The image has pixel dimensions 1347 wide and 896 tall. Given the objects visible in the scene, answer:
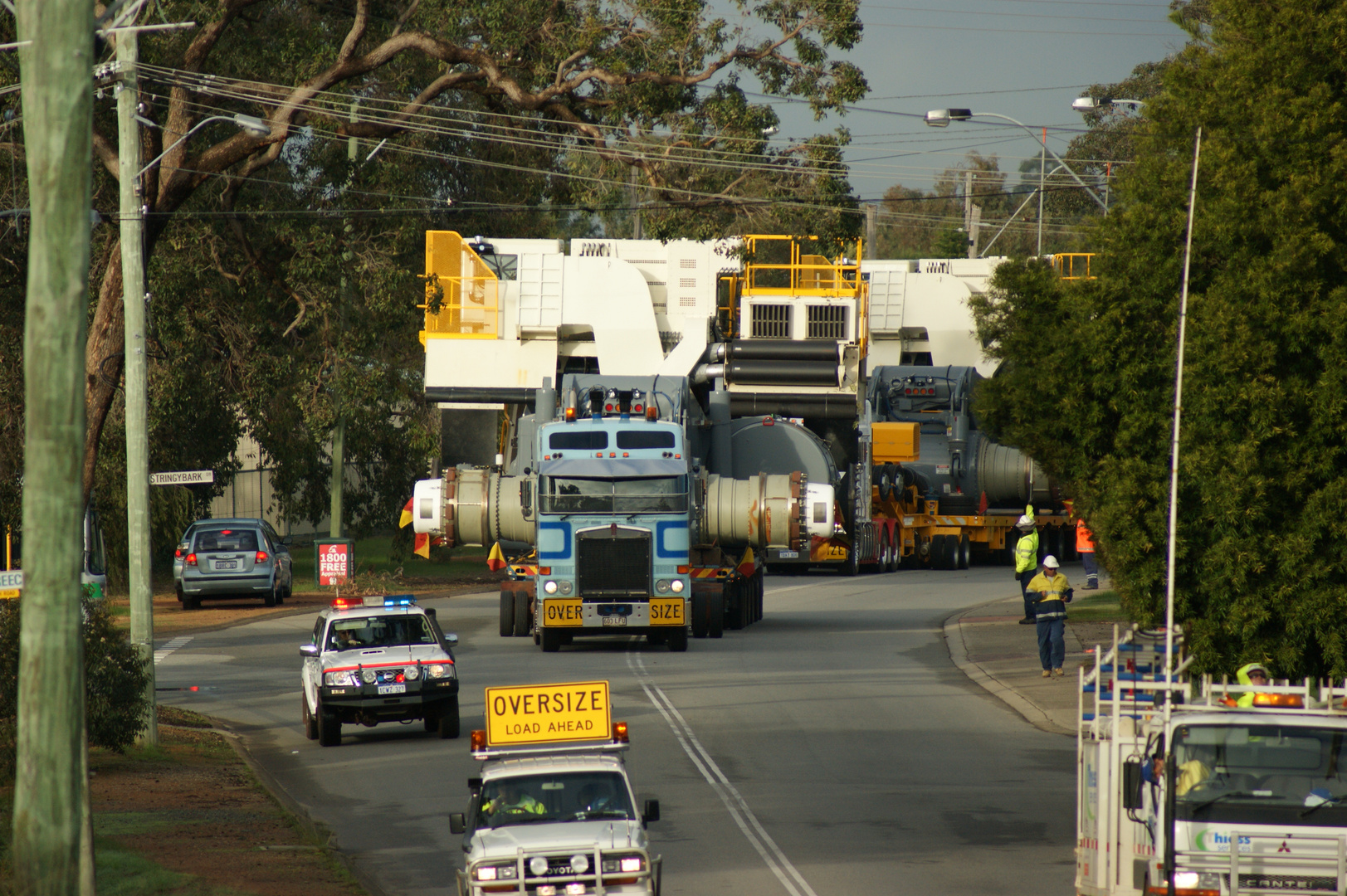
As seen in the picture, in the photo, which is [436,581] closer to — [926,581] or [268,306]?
[268,306]

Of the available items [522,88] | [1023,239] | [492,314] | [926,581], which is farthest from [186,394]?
[1023,239]

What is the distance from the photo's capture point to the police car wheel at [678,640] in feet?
82.9

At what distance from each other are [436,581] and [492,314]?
1156 cm

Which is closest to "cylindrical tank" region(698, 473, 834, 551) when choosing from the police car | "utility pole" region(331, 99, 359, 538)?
the police car

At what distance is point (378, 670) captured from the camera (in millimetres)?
17406

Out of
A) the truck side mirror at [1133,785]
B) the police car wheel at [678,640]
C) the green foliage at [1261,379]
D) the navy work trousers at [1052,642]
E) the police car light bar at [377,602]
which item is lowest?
the police car wheel at [678,640]

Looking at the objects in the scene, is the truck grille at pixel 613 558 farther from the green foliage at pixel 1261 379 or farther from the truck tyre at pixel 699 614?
the green foliage at pixel 1261 379

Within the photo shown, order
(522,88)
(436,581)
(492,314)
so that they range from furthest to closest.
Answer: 1. (436,581)
2. (492,314)
3. (522,88)

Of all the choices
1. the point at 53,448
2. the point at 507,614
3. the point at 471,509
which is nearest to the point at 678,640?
the point at 507,614

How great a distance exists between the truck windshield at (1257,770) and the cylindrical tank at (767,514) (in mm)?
17090

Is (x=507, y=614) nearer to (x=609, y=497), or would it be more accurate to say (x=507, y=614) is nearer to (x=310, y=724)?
(x=609, y=497)

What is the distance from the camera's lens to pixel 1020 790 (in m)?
15.2

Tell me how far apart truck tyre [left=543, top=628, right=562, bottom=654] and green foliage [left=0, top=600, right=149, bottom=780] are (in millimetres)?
8536

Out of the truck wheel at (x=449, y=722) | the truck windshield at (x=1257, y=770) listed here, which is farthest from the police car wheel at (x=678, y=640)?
the truck windshield at (x=1257, y=770)
